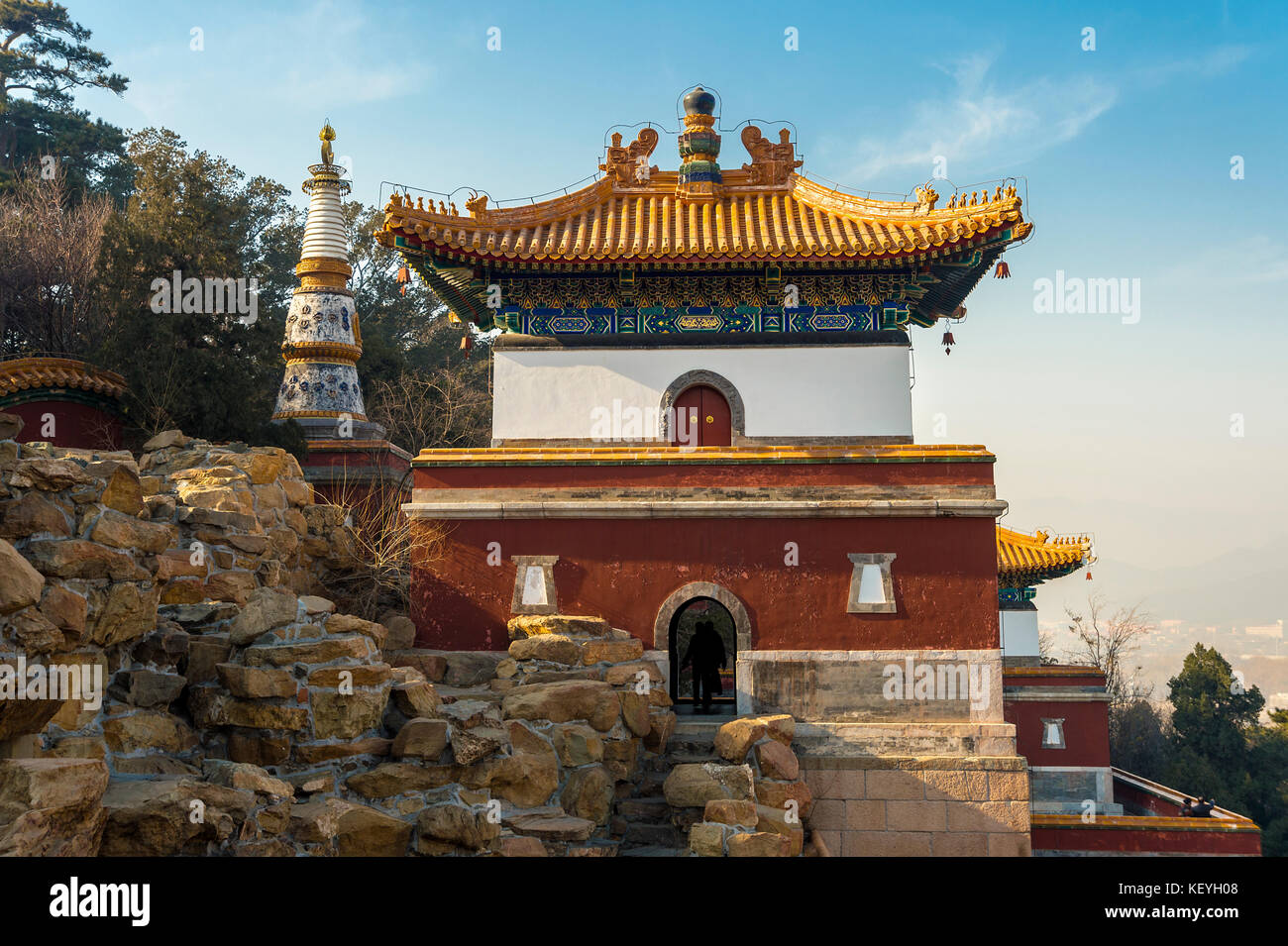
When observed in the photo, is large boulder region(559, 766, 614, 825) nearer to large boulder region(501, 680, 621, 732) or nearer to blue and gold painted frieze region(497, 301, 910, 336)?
large boulder region(501, 680, 621, 732)

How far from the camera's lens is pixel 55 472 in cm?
863

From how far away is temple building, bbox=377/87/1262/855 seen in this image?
44.0 ft

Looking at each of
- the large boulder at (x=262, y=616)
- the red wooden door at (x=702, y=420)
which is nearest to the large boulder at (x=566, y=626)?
the red wooden door at (x=702, y=420)

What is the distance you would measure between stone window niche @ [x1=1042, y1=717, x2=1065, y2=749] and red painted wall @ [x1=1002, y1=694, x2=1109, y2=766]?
0.07 meters

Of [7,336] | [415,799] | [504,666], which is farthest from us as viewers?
[7,336]

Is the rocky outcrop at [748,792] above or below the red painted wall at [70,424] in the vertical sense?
below

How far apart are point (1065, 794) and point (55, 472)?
67.6ft

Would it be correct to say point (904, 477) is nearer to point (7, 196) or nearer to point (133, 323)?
point (133, 323)

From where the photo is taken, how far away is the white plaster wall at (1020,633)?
76.5 feet

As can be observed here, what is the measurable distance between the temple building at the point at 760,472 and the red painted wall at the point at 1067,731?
9.16 meters

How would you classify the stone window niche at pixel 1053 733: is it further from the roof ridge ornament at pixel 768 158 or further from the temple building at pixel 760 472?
the roof ridge ornament at pixel 768 158

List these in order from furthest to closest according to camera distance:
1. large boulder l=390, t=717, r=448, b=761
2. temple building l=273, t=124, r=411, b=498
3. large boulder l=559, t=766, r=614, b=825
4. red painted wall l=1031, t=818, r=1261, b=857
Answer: red painted wall l=1031, t=818, r=1261, b=857, temple building l=273, t=124, r=411, b=498, large boulder l=559, t=766, r=614, b=825, large boulder l=390, t=717, r=448, b=761

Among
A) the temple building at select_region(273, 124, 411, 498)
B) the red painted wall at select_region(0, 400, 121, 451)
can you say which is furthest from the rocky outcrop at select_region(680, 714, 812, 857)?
the red painted wall at select_region(0, 400, 121, 451)
